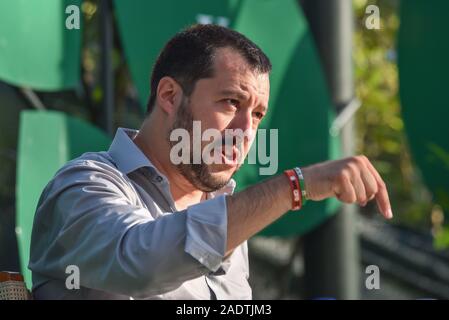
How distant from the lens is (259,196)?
1744 mm

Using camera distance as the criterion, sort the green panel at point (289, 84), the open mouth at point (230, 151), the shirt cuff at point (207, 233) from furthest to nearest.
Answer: the green panel at point (289, 84), the open mouth at point (230, 151), the shirt cuff at point (207, 233)

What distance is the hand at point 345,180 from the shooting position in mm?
1720

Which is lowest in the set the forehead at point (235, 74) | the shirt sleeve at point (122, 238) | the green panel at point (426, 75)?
the shirt sleeve at point (122, 238)

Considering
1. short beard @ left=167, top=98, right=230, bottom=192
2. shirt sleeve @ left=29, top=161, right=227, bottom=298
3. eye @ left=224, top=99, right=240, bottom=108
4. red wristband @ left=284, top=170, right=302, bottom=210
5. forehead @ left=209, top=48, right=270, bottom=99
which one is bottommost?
shirt sleeve @ left=29, top=161, right=227, bottom=298

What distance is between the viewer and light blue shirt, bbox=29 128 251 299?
172 cm

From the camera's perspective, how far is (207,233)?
5.66 feet

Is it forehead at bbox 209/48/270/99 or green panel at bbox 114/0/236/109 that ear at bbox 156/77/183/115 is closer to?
forehead at bbox 209/48/270/99

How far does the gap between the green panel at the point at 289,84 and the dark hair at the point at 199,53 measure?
52.4 inches

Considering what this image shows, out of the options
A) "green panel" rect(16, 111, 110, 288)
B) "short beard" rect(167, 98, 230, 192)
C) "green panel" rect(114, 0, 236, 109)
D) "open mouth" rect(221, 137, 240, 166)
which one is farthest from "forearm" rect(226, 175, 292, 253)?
"green panel" rect(114, 0, 236, 109)

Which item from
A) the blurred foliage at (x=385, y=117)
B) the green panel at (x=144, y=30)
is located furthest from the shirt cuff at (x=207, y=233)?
the blurred foliage at (x=385, y=117)

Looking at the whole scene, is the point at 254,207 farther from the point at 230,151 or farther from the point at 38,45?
the point at 38,45

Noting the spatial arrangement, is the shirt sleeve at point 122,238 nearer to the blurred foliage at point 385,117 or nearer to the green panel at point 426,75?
the green panel at point 426,75

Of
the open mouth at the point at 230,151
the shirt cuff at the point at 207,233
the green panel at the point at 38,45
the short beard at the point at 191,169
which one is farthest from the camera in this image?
the green panel at the point at 38,45

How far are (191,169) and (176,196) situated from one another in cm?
10
